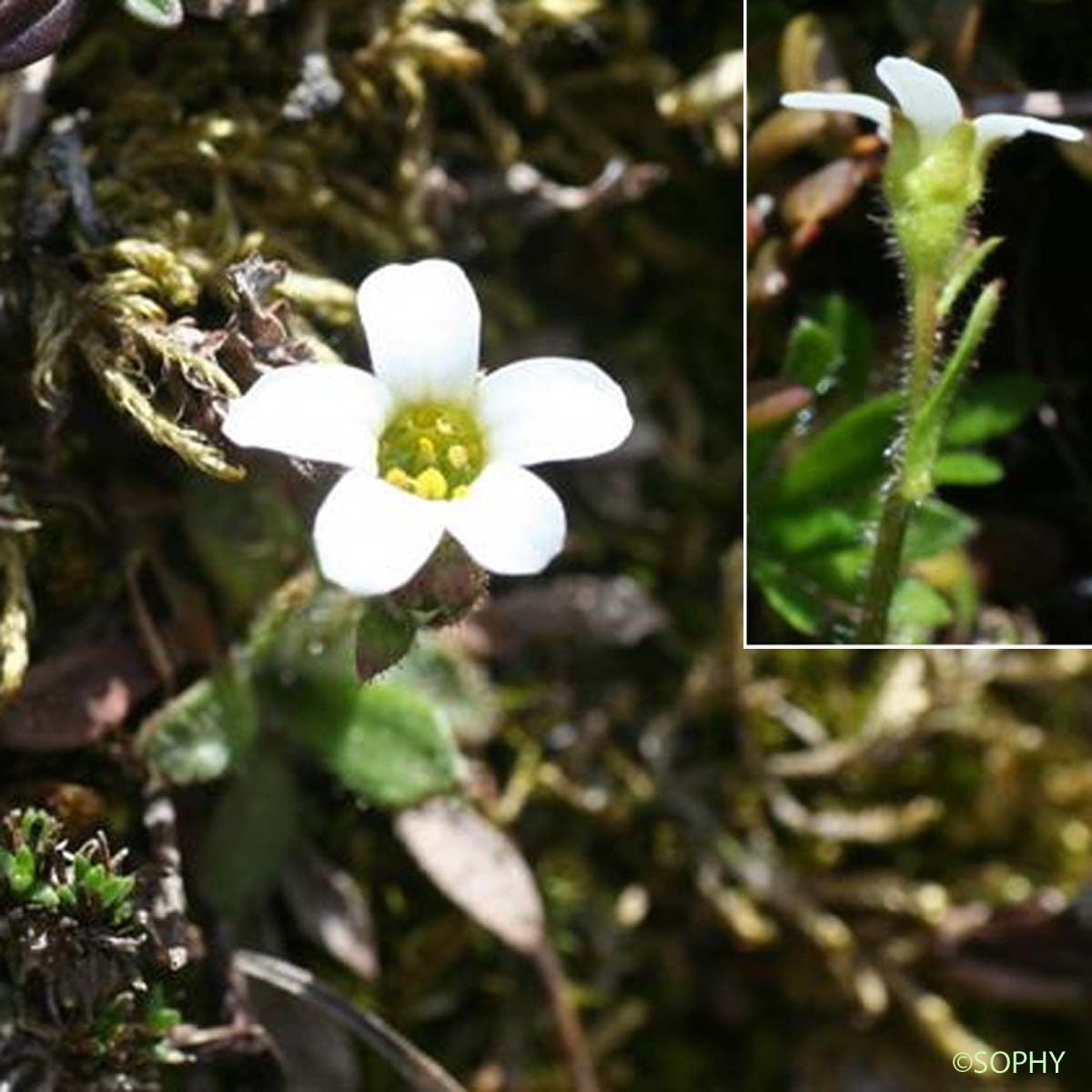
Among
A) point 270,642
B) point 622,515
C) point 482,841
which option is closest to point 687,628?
point 622,515

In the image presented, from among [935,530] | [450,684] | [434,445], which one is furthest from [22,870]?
[935,530]

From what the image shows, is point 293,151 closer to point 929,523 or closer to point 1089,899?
A: point 929,523

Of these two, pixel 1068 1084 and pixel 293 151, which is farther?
pixel 1068 1084

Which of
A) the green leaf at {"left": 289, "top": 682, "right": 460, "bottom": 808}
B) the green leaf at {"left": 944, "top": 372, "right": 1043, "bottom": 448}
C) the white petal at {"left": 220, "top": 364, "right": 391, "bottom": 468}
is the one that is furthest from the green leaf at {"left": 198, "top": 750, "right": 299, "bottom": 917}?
the green leaf at {"left": 944, "top": 372, "right": 1043, "bottom": 448}

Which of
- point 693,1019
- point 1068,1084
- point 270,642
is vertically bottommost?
point 1068,1084

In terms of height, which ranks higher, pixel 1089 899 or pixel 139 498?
pixel 139 498

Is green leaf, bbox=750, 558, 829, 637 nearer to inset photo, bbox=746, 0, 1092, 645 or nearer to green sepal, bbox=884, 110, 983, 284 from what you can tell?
inset photo, bbox=746, 0, 1092, 645
